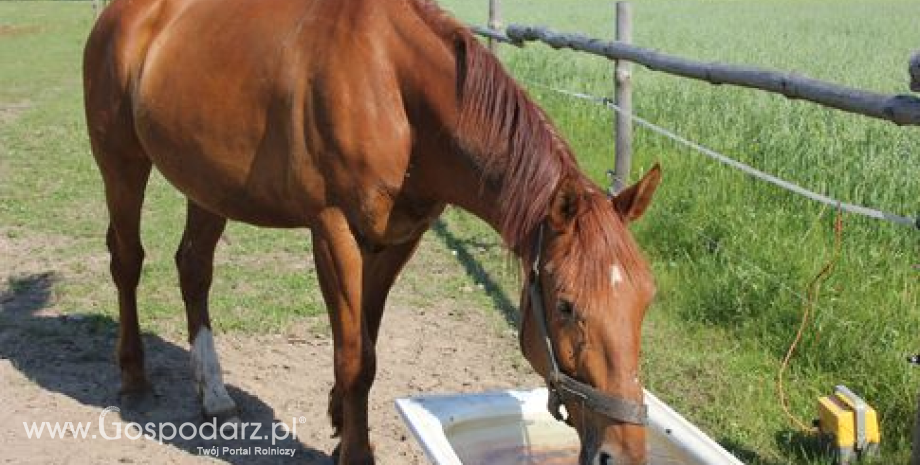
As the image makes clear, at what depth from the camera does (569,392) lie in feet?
7.80

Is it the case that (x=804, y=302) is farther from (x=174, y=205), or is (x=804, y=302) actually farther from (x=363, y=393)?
(x=174, y=205)

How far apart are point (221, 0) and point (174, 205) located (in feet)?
13.3

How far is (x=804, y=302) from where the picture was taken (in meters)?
4.35

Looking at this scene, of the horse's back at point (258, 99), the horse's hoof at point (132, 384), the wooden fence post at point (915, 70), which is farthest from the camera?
the horse's hoof at point (132, 384)

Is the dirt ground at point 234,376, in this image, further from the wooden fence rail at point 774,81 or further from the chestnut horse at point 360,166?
the wooden fence rail at point 774,81

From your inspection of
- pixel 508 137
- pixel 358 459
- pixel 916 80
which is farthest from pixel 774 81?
pixel 358 459

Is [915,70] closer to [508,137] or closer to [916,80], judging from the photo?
[916,80]

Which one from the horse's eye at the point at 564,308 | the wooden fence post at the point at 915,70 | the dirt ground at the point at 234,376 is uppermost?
the wooden fence post at the point at 915,70

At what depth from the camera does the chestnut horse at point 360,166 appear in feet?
7.78

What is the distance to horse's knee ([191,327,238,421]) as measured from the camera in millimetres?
3971

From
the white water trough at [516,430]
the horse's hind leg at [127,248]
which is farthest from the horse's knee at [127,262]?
the white water trough at [516,430]

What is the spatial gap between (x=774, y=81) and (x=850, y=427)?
1349 millimetres

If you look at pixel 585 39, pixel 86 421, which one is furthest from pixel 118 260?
pixel 585 39

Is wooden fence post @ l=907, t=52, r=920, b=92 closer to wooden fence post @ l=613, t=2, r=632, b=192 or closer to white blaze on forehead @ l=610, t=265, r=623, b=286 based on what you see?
white blaze on forehead @ l=610, t=265, r=623, b=286
